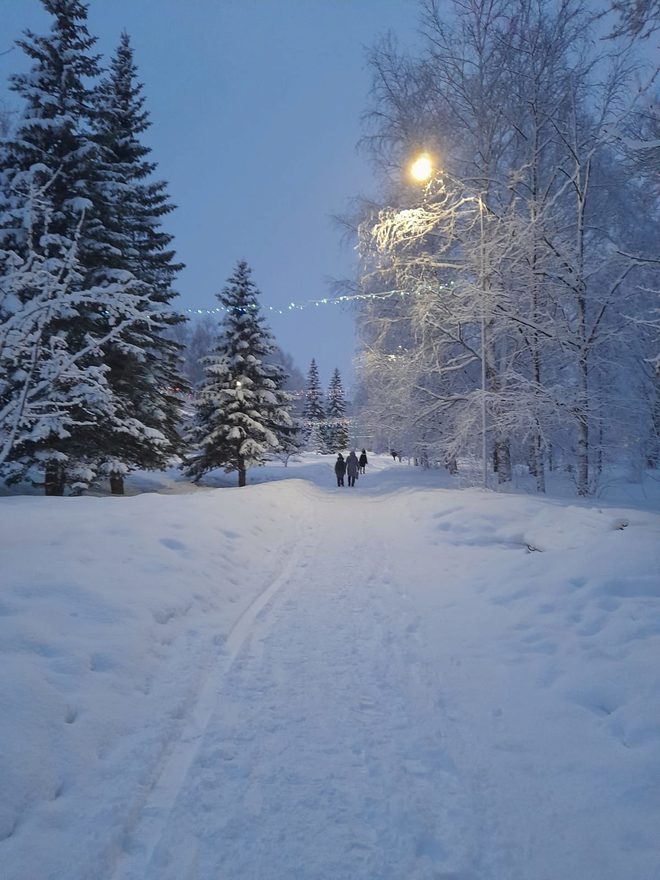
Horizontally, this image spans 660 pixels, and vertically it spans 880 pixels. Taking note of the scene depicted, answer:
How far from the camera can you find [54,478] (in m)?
12.2

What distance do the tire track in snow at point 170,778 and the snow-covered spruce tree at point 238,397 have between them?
1623 cm

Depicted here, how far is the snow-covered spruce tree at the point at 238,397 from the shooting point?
20.4 metres

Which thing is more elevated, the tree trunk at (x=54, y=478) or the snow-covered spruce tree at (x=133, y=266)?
the snow-covered spruce tree at (x=133, y=266)

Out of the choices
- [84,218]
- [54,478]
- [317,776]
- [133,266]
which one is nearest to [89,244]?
[84,218]

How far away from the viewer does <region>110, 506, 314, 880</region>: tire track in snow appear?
6.41 feet

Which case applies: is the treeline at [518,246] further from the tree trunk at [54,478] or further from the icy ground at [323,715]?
the tree trunk at [54,478]

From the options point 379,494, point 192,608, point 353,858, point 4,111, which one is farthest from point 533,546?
point 4,111

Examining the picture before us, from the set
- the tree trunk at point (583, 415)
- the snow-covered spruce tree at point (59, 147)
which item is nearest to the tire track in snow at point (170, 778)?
the tree trunk at point (583, 415)

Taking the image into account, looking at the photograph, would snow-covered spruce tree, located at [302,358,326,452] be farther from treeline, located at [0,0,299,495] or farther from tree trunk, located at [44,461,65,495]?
tree trunk, located at [44,461,65,495]

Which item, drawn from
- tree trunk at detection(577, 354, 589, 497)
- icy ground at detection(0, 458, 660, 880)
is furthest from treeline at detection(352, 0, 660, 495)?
icy ground at detection(0, 458, 660, 880)

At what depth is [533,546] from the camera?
676 cm

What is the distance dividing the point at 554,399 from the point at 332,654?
8142mm

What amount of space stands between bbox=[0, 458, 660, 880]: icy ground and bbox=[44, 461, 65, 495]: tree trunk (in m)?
6.65

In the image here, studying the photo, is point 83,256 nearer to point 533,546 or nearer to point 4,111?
point 4,111
